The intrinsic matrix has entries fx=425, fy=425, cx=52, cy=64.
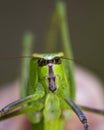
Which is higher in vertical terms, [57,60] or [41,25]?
[41,25]

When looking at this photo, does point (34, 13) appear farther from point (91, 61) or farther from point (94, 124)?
point (94, 124)

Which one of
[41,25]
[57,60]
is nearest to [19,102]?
[57,60]

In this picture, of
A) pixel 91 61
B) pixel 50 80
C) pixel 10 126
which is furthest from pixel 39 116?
pixel 91 61

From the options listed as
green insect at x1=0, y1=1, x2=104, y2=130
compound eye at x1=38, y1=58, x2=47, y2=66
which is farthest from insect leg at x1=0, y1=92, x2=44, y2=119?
compound eye at x1=38, y1=58, x2=47, y2=66

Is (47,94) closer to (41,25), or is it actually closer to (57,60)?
(57,60)

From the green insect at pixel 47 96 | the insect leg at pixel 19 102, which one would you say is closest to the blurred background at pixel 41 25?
the green insect at pixel 47 96

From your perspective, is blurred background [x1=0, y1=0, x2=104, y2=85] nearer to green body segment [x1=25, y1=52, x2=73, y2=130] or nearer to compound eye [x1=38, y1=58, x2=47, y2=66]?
green body segment [x1=25, y1=52, x2=73, y2=130]
